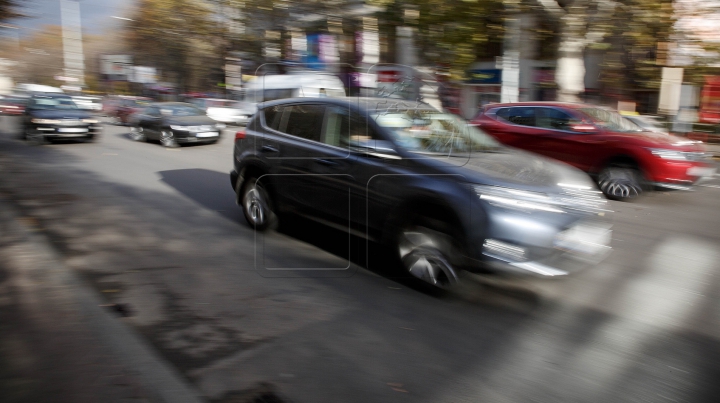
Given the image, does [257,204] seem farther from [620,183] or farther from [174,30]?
[174,30]

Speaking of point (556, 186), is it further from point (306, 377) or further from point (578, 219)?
point (306, 377)

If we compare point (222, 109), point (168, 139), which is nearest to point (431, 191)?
point (168, 139)

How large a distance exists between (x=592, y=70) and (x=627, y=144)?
44.2ft

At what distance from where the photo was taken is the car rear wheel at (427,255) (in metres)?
4.41

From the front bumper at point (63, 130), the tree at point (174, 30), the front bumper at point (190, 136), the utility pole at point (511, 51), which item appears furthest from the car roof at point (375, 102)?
the tree at point (174, 30)

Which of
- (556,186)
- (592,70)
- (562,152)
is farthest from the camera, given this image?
(592,70)

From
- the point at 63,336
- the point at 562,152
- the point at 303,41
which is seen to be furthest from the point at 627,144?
the point at 303,41

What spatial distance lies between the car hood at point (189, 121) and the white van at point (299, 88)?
7092mm

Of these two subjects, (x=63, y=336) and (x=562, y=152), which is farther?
(x=562, y=152)

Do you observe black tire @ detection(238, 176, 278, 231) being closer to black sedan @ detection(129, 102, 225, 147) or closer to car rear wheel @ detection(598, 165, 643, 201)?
car rear wheel @ detection(598, 165, 643, 201)

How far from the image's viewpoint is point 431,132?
490 cm

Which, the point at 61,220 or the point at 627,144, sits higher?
the point at 627,144

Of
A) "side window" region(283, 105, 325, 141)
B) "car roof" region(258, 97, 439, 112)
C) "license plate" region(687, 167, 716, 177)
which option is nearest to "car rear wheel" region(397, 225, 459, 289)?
"car roof" region(258, 97, 439, 112)

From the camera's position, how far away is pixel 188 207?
7816 mm
